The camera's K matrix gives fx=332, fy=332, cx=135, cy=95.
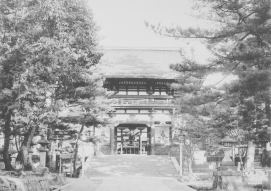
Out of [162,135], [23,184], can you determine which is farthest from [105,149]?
[23,184]

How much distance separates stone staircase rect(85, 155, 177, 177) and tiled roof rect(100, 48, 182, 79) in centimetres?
631

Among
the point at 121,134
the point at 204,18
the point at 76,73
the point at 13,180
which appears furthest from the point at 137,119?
the point at 13,180

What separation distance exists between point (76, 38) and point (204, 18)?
14.0 feet

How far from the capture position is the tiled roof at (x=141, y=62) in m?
25.1

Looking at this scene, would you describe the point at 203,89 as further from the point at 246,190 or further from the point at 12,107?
the point at 12,107

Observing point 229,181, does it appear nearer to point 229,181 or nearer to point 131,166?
point 229,181

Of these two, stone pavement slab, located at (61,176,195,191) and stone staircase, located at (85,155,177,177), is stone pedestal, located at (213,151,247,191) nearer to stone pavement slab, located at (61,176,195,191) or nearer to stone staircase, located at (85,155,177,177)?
stone pavement slab, located at (61,176,195,191)

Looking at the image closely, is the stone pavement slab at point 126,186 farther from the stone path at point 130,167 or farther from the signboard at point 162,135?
the signboard at point 162,135

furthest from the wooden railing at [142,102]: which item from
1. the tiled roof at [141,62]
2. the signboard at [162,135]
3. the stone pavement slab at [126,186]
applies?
the stone pavement slab at [126,186]

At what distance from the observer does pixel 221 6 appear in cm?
998

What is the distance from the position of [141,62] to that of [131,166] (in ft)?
37.1

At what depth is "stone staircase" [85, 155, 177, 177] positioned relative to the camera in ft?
62.2

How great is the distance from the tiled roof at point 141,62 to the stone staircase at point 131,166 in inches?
249

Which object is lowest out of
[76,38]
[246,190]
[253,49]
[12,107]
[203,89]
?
[246,190]
